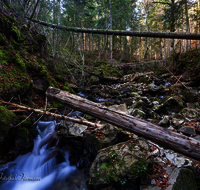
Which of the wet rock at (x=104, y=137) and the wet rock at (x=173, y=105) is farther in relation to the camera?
the wet rock at (x=173, y=105)

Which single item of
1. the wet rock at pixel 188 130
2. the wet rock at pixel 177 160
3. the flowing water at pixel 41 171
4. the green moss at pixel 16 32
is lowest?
the flowing water at pixel 41 171

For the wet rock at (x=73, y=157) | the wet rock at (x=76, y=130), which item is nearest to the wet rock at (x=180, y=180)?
the wet rock at (x=73, y=157)

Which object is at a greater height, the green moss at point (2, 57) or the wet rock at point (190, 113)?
the green moss at point (2, 57)

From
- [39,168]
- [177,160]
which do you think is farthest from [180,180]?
[39,168]

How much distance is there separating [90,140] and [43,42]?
7702mm

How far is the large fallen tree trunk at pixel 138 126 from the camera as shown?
7.49ft

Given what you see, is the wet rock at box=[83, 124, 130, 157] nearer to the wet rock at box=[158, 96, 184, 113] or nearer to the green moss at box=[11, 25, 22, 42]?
the wet rock at box=[158, 96, 184, 113]

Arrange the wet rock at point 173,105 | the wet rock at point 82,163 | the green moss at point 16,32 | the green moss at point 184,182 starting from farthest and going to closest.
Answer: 1. the green moss at point 16,32
2. the wet rock at point 173,105
3. the wet rock at point 82,163
4. the green moss at point 184,182

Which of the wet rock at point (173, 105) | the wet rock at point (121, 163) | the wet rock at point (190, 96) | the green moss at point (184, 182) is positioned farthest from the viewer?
the wet rock at point (190, 96)

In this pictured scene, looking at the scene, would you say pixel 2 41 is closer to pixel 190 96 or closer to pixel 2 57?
pixel 2 57

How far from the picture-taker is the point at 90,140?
12.1 feet

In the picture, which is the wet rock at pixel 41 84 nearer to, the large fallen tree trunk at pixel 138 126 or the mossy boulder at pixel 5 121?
the mossy boulder at pixel 5 121

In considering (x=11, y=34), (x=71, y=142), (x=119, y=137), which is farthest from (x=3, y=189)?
(x=11, y=34)

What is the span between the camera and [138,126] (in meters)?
2.71
